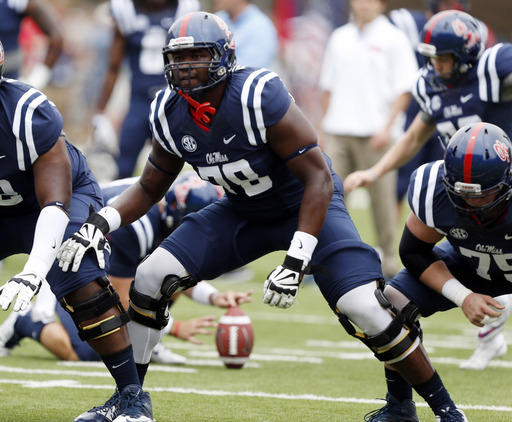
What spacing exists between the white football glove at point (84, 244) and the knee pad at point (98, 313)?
0.12 metres

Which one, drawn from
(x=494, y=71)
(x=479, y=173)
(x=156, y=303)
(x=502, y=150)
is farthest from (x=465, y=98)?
(x=156, y=303)

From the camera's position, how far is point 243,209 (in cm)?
417

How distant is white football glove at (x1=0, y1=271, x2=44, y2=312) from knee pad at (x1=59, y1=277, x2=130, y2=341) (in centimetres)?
24

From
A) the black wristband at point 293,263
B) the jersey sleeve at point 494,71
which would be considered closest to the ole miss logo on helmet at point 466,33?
the jersey sleeve at point 494,71

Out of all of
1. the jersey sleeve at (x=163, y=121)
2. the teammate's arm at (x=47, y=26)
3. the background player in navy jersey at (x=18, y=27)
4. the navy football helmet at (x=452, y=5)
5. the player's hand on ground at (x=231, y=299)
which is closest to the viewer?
the jersey sleeve at (x=163, y=121)

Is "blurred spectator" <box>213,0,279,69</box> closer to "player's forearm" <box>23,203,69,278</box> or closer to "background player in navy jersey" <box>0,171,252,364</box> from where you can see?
"background player in navy jersey" <box>0,171,252,364</box>

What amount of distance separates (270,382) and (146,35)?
384cm

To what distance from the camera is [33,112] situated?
3848 millimetres

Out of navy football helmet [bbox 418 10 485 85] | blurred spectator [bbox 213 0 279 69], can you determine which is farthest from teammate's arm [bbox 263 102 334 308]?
blurred spectator [bbox 213 0 279 69]

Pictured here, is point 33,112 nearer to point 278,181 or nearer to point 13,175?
point 13,175

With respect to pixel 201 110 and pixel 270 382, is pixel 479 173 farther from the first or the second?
pixel 270 382

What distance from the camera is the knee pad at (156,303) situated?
3.99 m

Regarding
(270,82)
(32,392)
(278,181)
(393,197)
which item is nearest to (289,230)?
(278,181)

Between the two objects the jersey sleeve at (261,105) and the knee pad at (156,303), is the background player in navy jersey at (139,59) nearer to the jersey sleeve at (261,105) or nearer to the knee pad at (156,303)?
the knee pad at (156,303)
